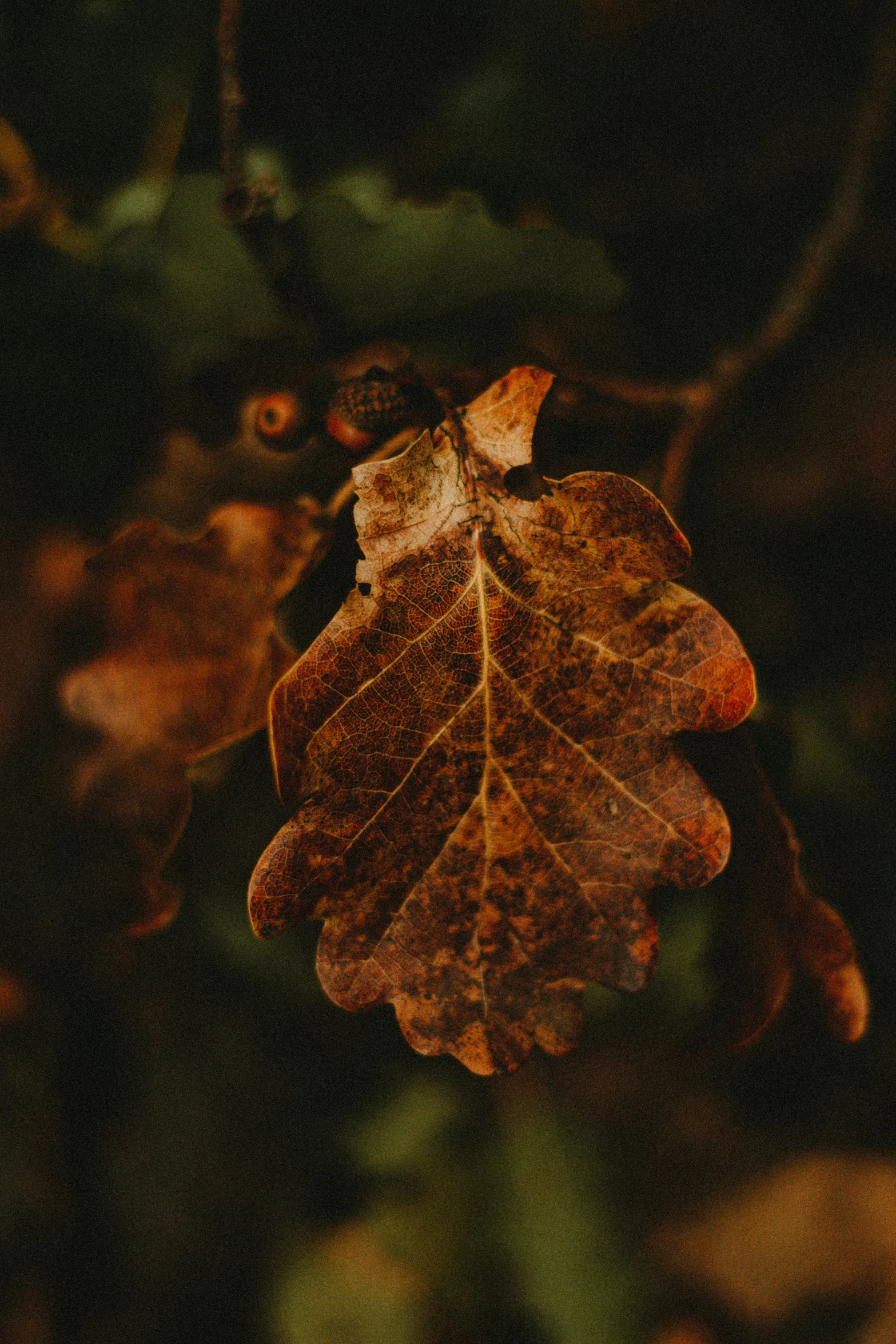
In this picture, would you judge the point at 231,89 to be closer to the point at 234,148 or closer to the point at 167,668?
the point at 234,148

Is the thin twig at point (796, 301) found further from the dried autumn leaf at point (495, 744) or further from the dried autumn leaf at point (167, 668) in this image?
the dried autumn leaf at point (167, 668)

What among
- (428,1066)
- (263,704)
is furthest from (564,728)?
(428,1066)

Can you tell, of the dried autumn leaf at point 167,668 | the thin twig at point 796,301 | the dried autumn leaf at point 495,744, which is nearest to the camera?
the dried autumn leaf at point 495,744

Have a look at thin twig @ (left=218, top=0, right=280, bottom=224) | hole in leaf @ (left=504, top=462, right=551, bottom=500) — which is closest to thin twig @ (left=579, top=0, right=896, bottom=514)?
hole in leaf @ (left=504, top=462, right=551, bottom=500)

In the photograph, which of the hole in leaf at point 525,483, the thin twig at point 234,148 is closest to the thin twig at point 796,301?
the hole in leaf at point 525,483

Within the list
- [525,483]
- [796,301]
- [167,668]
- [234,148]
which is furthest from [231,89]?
[796,301]

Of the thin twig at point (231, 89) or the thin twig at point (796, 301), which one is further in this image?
the thin twig at point (796, 301)

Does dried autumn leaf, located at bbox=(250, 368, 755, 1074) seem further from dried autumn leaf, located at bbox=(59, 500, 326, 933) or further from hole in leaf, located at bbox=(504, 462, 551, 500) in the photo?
dried autumn leaf, located at bbox=(59, 500, 326, 933)
